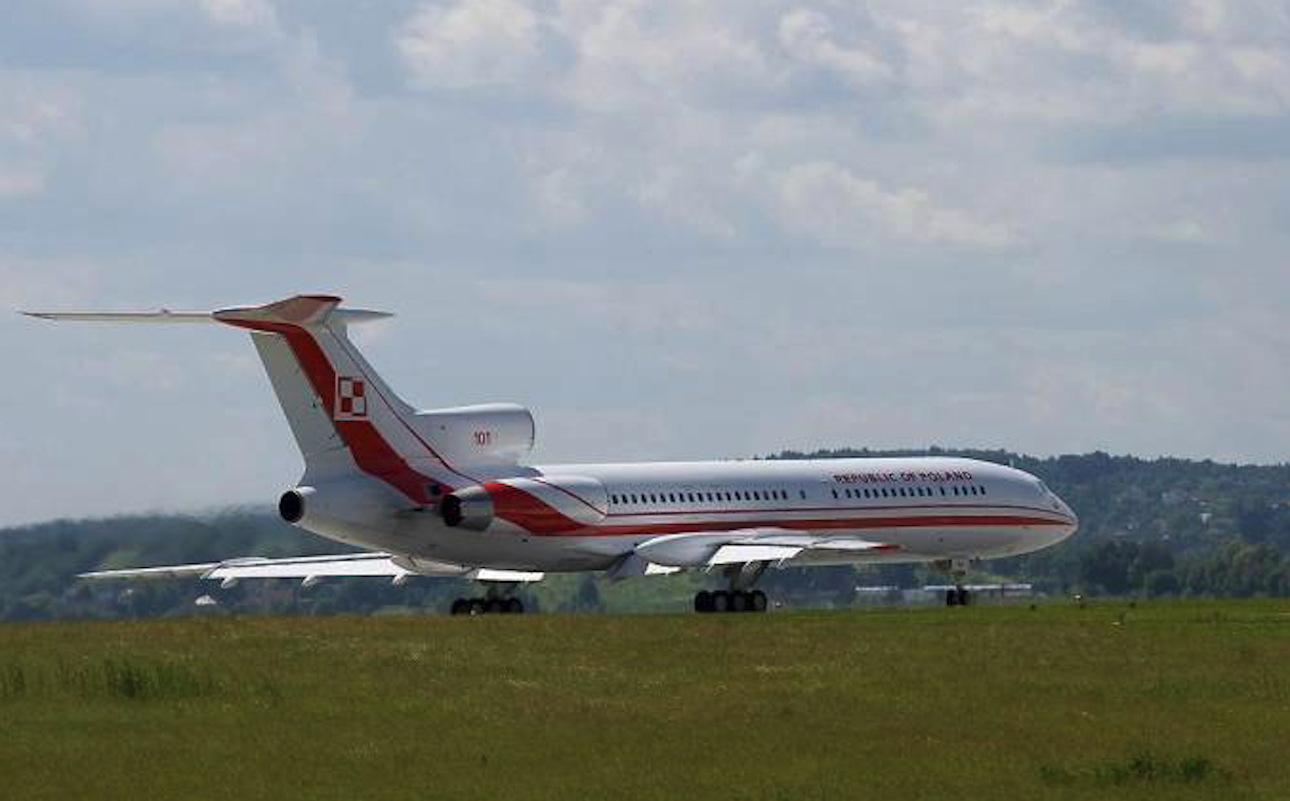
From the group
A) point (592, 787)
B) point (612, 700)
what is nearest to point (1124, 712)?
point (612, 700)

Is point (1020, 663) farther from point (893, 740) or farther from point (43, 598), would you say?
point (43, 598)

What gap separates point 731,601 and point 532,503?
255 inches

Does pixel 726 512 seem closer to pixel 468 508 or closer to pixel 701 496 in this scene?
pixel 701 496

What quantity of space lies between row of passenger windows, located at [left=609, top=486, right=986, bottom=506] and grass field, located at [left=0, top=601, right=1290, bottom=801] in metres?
17.9

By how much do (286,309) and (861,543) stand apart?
18.8 metres

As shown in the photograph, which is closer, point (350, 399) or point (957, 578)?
point (350, 399)

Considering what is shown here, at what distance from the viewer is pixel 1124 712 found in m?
34.2

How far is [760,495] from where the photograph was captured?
239 feet

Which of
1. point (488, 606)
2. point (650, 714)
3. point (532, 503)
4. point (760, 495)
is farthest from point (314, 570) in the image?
point (650, 714)

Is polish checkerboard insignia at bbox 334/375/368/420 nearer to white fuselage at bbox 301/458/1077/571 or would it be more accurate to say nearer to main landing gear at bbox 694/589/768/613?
white fuselage at bbox 301/458/1077/571

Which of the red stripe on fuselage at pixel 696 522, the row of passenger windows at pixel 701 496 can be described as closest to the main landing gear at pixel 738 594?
the red stripe on fuselage at pixel 696 522

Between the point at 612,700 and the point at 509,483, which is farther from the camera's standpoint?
the point at 509,483

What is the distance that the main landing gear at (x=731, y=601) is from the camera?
228 feet

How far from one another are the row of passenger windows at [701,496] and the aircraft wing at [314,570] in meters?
3.01
